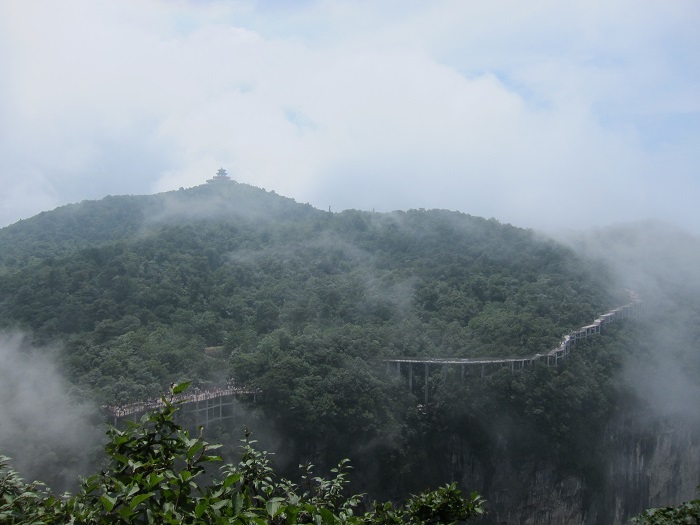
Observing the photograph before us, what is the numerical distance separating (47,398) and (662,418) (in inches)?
1143

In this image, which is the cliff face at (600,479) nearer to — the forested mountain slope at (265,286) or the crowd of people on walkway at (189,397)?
the forested mountain slope at (265,286)

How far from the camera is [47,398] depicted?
19969 mm

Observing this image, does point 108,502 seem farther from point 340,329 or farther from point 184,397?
point 340,329

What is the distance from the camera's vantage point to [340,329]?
2878 centimetres

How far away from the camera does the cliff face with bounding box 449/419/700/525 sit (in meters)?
26.7

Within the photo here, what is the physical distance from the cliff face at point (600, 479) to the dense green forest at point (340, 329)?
1.92 feet

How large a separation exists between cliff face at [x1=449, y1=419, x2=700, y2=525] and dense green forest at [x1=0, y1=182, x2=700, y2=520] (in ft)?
1.92

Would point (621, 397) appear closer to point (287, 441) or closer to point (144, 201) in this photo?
point (287, 441)

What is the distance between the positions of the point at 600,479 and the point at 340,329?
1407 cm

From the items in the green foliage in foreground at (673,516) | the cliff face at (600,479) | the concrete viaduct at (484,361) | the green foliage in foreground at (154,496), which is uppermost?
the green foliage in foreground at (154,496)

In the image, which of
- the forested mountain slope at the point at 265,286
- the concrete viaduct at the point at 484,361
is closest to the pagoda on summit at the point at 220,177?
the forested mountain slope at the point at 265,286

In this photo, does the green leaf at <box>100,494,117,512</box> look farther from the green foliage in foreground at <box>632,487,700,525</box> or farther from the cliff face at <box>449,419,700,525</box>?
the cliff face at <box>449,419,700,525</box>

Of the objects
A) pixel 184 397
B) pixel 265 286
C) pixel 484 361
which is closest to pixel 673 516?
pixel 184 397

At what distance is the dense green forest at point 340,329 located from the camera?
23.7m
